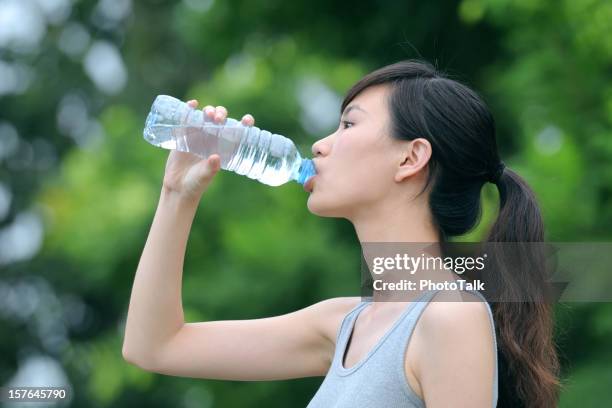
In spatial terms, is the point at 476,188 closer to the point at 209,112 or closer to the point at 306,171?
the point at 306,171

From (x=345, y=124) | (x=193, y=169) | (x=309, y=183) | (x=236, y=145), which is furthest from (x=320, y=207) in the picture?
(x=236, y=145)

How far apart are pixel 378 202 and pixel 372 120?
0.20 m

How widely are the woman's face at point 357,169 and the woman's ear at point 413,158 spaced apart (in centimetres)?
1

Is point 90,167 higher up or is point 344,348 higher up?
point 90,167

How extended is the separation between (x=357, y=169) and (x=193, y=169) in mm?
401

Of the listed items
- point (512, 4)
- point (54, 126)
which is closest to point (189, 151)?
point (512, 4)

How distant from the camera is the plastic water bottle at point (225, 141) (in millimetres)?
2777

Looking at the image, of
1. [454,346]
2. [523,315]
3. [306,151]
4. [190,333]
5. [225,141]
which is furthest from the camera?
[306,151]

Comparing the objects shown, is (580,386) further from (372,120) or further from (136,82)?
(136,82)

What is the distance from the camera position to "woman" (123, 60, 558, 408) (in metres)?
2.17

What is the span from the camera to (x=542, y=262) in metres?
2.48

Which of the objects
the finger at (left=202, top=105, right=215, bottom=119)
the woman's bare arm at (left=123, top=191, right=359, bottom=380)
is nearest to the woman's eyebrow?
the finger at (left=202, top=105, right=215, bottom=119)

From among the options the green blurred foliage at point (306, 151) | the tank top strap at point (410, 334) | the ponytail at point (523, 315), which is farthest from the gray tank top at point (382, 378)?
the green blurred foliage at point (306, 151)

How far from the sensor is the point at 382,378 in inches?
86.3
